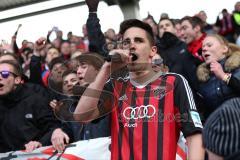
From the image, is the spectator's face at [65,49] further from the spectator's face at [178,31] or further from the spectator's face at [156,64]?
the spectator's face at [156,64]

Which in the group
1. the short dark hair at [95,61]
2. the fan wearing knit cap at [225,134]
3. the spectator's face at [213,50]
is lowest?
the fan wearing knit cap at [225,134]

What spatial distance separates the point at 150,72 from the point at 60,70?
165cm

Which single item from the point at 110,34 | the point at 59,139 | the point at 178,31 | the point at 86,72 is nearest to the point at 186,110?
the point at 86,72

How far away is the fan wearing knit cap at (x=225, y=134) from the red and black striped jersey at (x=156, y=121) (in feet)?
4.66

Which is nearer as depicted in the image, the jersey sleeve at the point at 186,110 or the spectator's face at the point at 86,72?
the jersey sleeve at the point at 186,110

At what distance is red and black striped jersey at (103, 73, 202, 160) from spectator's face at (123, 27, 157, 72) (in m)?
0.16

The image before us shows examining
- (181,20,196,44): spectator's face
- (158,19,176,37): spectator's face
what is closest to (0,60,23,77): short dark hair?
(181,20,196,44): spectator's face

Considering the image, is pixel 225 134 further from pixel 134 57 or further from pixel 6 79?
pixel 6 79

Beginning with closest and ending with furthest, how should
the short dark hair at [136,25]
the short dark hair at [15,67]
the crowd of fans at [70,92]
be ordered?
the short dark hair at [136,25]
the crowd of fans at [70,92]
the short dark hair at [15,67]

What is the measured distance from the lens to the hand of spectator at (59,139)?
457 cm

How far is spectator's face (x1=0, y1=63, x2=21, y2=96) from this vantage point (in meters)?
5.11

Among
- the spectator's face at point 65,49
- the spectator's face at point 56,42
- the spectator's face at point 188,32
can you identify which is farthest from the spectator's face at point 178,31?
the spectator's face at point 56,42

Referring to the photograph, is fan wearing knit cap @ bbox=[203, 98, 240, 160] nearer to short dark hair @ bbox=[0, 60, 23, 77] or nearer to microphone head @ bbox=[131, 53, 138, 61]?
microphone head @ bbox=[131, 53, 138, 61]

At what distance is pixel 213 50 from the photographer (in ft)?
16.6
